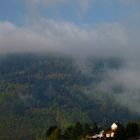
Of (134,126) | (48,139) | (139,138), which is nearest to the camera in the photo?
(139,138)

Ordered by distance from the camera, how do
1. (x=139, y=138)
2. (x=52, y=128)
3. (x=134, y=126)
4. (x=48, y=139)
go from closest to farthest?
(x=139, y=138) → (x=134, y=126) → (x=48, y=139) → (x=52, y=128)

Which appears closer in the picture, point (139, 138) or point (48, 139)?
point (139, 138)

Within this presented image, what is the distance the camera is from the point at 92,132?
181625 millimetres

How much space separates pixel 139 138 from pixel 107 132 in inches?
1344

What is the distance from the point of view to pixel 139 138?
457 feet

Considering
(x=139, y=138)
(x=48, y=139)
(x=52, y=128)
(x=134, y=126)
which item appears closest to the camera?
(x=139, y=138)

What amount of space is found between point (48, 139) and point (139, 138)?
3710 centimetres

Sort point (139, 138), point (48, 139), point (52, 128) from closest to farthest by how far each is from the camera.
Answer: point (139, 138) → point (48, 139) → point (52, 128)

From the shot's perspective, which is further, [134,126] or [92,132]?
[92,132]

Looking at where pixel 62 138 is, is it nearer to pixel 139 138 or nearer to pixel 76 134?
pixel 76 134

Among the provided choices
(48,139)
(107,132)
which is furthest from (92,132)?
(48,139)

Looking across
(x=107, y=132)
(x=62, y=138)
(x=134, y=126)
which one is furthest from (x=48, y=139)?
(x=134, y=126)

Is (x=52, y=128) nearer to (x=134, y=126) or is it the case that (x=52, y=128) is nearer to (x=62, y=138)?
(x=62, y=138)

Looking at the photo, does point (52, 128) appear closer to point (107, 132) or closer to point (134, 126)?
point (107, 132)
